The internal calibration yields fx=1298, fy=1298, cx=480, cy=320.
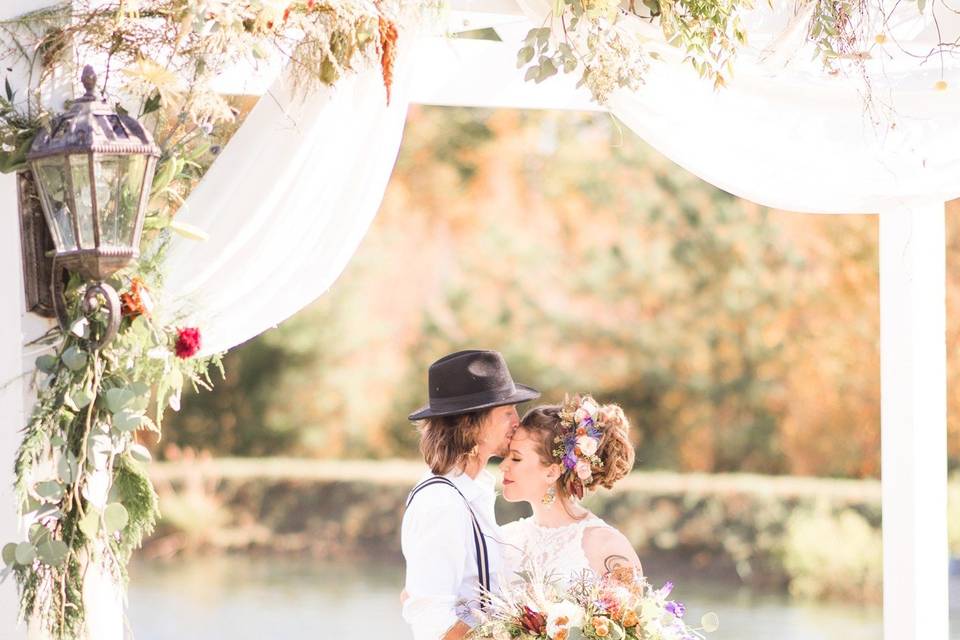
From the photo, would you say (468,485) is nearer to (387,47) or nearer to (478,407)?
(478,407)

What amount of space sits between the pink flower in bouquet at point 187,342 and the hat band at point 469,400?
0.61 meters

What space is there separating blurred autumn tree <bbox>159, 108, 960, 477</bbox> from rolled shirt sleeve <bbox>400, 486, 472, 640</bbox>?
9.24m

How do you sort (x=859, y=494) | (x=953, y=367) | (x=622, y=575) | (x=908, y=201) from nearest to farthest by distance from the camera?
(x=622, y=575), (x=908, y=201), (x=859, y=494), (x=953, y=367)

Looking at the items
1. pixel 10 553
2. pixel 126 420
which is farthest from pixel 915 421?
pixel 10 553

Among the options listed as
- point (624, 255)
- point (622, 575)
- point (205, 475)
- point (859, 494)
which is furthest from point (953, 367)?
point (622, 575)

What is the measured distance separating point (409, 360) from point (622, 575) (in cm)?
947

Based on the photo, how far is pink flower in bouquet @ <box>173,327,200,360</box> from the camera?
2471 mm

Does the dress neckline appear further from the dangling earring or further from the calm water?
the calm water

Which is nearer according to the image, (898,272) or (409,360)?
(898,272)

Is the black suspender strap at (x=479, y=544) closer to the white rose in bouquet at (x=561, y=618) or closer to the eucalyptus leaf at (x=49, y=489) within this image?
the white rose in bouquet at (x=561, y=618)

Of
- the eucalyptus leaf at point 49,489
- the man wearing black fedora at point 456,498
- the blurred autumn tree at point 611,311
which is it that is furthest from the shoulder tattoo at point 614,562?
the blurred autumn tree at point 611,311

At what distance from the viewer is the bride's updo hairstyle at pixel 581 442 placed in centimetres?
302

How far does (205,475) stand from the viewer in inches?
484

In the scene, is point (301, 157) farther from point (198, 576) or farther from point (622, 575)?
point (198, 576)
